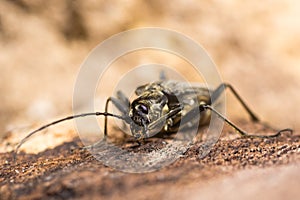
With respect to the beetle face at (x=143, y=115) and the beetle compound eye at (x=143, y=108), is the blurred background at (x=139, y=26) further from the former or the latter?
the beetle compound eye at (x=143, y=108)

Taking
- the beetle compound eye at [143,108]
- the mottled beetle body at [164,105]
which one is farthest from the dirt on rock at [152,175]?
the beetle compound eye at [143,108]

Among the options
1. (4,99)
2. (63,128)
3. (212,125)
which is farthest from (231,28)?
(4,99)

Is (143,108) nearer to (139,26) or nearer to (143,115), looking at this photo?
(143,115)

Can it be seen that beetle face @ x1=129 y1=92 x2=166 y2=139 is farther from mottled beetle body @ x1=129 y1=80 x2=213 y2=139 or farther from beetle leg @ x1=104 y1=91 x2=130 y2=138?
beetle leg @ x1=104 y1=91 x2=130 y2=138

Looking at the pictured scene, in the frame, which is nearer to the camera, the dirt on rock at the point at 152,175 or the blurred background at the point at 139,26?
the dirt on rock at the point at 152,175

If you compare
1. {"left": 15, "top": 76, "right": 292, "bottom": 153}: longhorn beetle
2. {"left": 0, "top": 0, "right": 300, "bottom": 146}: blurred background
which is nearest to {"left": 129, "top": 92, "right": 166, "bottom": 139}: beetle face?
{"left": 15, "top": 76, "right": 292, "bottom": 153}: longhorn beetle
